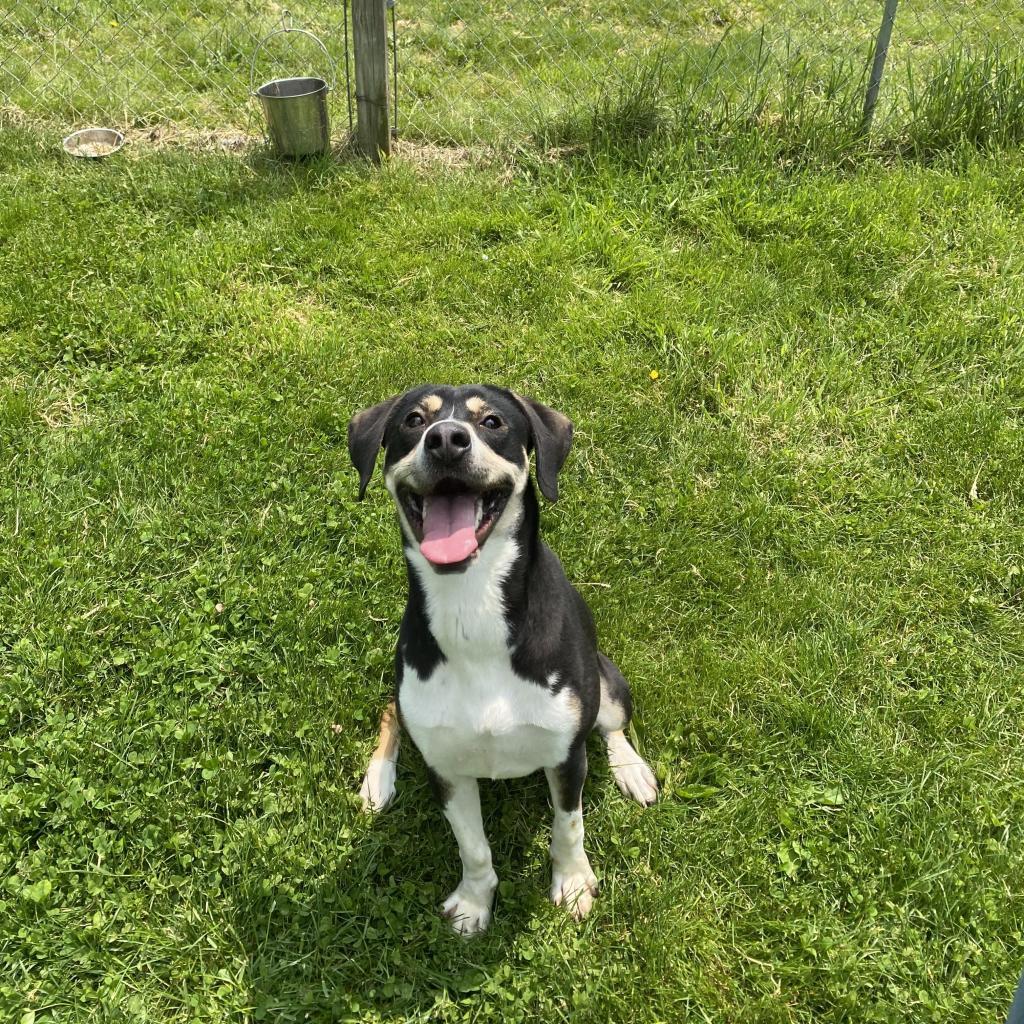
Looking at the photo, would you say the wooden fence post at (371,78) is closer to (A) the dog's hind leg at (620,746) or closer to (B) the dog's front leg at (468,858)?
(A) the dog's hind leg at (620,746)

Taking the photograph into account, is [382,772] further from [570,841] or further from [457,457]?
[457,457]

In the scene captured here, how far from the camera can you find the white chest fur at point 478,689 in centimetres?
240

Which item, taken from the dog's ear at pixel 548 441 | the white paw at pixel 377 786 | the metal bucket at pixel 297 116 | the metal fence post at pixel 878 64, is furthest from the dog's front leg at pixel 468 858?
the metal fence post at pixel 878 64

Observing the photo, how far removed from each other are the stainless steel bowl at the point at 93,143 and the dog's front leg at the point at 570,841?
18.0 feet

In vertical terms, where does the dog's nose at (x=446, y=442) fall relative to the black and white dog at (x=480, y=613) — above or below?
above

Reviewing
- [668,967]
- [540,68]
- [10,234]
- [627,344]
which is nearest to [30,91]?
[10,234]

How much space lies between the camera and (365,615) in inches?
142

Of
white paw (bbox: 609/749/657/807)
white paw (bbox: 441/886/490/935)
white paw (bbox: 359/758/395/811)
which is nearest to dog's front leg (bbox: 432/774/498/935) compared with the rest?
white paw (bbox: 441/886/490/935)

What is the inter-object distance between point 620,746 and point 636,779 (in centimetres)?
13

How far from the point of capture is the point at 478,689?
2.42 meters

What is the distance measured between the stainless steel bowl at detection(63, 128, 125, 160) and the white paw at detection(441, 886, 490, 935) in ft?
18.1

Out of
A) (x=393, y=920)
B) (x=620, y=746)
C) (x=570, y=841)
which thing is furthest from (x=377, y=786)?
(x=620, y=746)

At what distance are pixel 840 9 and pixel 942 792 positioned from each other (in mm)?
7594

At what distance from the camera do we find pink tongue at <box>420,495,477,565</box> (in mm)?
2318
